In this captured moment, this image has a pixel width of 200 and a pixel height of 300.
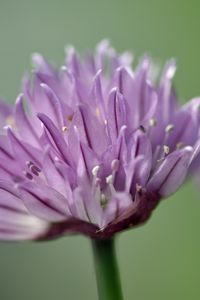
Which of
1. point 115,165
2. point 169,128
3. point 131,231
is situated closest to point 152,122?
point 169,128

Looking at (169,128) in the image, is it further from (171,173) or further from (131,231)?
(131,231)

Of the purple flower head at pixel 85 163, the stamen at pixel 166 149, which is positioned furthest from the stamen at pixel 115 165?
the stamen at pixel 166 149

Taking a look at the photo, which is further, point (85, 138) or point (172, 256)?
point (172, 256)

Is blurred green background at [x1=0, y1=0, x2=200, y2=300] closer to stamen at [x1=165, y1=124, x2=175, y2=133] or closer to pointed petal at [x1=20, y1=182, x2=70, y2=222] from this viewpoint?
stamen at [x1=165, y1=124, x2=175, y2=133]

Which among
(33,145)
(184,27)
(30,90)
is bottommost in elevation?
(33,145)

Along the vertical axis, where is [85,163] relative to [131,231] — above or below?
below

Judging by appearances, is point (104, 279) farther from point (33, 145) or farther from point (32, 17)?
point (32, 17)

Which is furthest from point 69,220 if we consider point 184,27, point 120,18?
point 120,18
